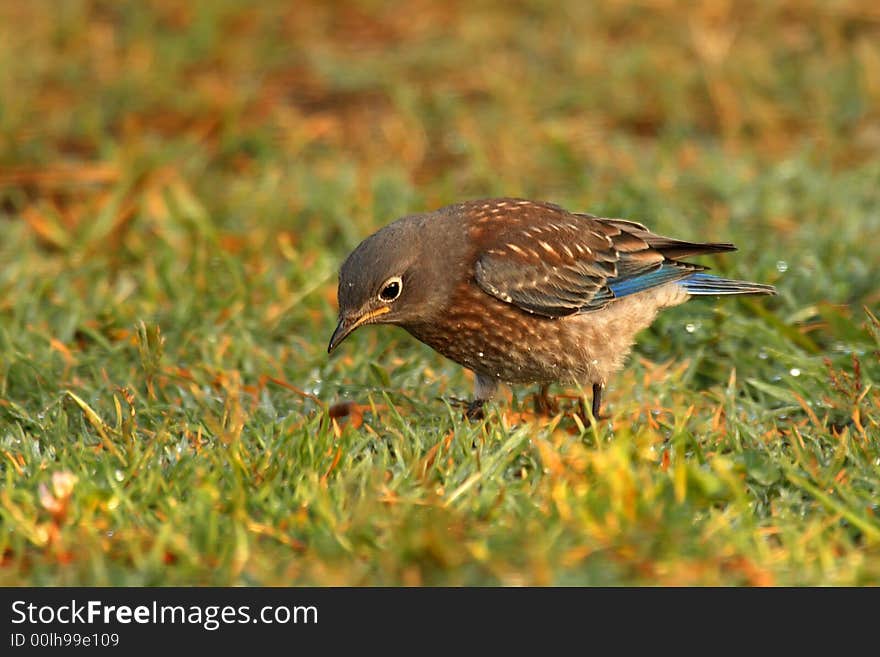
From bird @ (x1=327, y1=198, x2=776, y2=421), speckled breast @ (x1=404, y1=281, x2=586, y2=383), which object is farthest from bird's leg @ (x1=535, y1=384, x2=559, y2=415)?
speckled breast @ (x1=404, y1=281, x2=586, y2=383)

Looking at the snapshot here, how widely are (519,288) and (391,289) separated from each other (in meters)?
0.57

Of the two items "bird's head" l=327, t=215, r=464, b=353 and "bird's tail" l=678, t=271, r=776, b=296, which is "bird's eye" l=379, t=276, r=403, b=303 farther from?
"bird's tail" l=678, t=271, r=776, b=296

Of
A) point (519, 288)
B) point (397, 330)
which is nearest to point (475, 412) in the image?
point (519, 288)

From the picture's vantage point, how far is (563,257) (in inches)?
253

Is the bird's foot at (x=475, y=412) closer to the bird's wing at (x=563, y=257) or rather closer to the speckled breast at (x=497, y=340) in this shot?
the speckled breast at (x=497, y=340)

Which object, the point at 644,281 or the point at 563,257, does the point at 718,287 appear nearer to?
the point at 644,281

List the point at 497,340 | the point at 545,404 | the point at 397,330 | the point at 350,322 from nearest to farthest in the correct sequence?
1. the point at 350,322
2. the point at 497,340
3. the point at 545,404
4. the point at 397,330

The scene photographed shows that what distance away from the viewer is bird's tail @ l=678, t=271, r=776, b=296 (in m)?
6.41

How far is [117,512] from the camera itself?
15.9 feet

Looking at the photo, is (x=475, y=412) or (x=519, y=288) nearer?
(x=475, y=412)

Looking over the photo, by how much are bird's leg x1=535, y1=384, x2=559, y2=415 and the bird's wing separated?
35cm

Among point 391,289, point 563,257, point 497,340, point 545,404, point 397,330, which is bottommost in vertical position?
point 545,404

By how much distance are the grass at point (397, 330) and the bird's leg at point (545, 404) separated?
0.60 feet

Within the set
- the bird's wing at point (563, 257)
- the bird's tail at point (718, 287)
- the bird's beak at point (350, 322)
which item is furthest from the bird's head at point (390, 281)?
the bird's tail at point (718, 287)
